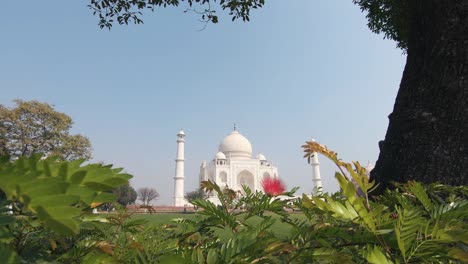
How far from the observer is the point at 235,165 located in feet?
138

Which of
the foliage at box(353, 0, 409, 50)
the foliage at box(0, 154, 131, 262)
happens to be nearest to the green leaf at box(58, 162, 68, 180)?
the foliage at box(0, 154, 131, 262)

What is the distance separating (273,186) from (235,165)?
135ft

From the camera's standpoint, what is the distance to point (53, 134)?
24.3 m

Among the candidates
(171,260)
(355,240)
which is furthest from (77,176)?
(355,240)

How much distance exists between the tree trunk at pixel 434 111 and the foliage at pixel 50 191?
1990 mm

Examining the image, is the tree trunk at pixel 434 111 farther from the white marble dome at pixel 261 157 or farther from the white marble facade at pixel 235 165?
the white marble dome at pixel 261 157

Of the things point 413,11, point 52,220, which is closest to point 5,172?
point 52,220

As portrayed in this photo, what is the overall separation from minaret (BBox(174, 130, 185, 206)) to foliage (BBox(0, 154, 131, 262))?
142ft

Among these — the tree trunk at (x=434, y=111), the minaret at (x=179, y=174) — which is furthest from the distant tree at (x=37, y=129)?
the tree trunk at (x=434, y=111)

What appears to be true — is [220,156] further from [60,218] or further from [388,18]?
[60,218]

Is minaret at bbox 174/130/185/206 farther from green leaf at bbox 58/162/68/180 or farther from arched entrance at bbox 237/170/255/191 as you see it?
green leaf at bbox 58/162/68/180

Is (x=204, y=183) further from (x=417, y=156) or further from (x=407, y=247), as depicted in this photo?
(x=417, y=156)

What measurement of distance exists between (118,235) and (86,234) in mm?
105

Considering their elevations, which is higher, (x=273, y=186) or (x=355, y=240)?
(x=273, y=186)
